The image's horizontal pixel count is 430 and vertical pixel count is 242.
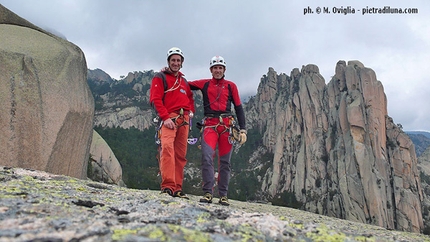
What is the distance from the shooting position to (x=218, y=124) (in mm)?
8492

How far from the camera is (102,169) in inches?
1146

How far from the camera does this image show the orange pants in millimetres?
7656

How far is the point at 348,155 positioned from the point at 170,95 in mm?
66992

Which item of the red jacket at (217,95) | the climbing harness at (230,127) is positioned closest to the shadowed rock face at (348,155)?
the climbing harness at (230,127)

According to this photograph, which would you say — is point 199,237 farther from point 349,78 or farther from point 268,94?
point 268,94

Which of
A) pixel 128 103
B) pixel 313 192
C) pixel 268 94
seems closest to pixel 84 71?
pixel 313 192

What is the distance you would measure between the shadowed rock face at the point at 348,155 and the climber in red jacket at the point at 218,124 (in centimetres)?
6069

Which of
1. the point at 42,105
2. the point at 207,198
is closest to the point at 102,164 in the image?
the point at 42,105

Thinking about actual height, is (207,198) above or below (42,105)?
below

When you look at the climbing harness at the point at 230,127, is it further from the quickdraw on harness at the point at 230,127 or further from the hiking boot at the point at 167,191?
the hiking boot at the point at 167,191

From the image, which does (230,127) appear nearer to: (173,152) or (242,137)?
(242,137)

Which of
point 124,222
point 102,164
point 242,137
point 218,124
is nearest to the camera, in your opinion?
point 124,222

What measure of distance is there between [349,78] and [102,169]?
2636 inches

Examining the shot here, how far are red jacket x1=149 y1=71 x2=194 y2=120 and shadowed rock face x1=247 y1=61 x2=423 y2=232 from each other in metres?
61.8
